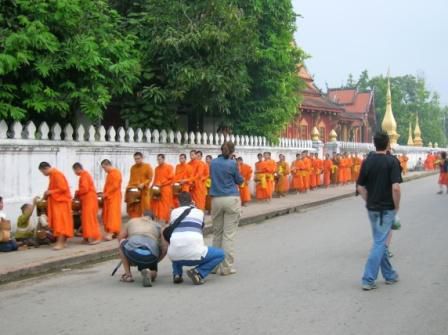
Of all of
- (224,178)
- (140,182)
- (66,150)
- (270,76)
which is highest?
(270,76)

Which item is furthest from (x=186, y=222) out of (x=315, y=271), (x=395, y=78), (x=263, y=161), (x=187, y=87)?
(x=395, y=78)

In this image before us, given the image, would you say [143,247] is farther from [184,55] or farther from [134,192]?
[184,55]

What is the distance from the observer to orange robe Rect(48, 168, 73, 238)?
1053cm

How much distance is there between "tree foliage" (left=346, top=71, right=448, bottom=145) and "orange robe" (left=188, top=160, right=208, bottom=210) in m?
49.5

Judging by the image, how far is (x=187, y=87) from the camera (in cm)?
1555

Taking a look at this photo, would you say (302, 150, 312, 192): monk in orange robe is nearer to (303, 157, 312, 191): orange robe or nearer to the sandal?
(303, 157, 312, 191): orange robe

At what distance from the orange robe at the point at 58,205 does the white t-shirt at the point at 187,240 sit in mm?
3296

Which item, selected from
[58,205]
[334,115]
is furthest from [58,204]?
[334,115]

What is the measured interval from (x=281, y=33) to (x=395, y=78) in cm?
5474

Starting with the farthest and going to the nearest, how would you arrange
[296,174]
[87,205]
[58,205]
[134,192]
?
[296,174]
[134,192]
[87,205]
[58,205]

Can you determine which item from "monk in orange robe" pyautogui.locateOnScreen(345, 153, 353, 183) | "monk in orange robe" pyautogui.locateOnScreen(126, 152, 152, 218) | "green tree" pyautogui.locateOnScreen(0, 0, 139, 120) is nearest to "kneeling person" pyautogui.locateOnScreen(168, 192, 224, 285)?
"monk in orange robe" pyautogui.locateOnScreen(126, 152, 152, 218)

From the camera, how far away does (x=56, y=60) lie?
1255 cm

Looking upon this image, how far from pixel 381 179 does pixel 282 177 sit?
14811 mm

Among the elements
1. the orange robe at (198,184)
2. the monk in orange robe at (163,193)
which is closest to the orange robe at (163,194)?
the monk in orange robe at (163,193)
